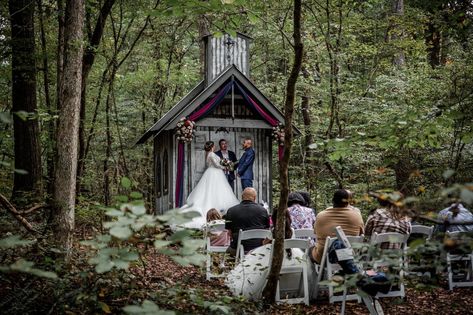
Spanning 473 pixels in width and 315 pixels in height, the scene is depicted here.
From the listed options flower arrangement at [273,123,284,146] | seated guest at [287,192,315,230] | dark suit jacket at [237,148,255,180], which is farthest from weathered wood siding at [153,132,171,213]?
seated guest at [287,192,315,230]

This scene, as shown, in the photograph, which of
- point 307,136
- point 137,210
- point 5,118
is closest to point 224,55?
point 307,136

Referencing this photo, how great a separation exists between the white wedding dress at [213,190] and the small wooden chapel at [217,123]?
486 millimetres

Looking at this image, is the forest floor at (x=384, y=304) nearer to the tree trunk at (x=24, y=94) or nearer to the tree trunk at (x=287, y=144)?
the tree trunk at (x=287, y=144)

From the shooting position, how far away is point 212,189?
14.7m

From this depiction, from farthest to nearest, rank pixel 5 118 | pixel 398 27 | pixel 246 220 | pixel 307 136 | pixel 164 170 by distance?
1. pixel 307 136
2. pixel 398 27
3. pixel 164 170
4. pixel 246 220
5. pixel 5 118

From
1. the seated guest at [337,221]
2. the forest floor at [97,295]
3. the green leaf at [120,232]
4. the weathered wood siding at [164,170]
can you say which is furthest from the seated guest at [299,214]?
the green leaf at [120,232]

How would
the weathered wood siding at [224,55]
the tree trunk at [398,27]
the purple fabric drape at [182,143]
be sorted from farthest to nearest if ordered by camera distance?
the tree trunk at [398,27] < the weathered wood siding at [224,55] < the purple fabric drape at [182,143]

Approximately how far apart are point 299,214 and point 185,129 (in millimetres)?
5608

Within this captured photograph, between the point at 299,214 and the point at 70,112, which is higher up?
the point at 70,112

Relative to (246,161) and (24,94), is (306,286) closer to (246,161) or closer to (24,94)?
(246,161)

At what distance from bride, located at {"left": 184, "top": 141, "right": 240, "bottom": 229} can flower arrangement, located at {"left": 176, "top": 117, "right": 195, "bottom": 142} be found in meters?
0.80

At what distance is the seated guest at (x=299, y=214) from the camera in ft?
30.9

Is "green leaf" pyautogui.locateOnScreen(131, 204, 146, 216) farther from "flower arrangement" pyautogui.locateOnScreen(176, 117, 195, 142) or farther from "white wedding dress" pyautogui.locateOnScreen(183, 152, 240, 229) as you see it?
"white wedding dress" pyautogui.locateOnScreen(183, 152, 240, 229)

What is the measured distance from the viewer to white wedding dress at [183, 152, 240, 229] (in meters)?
14.5
